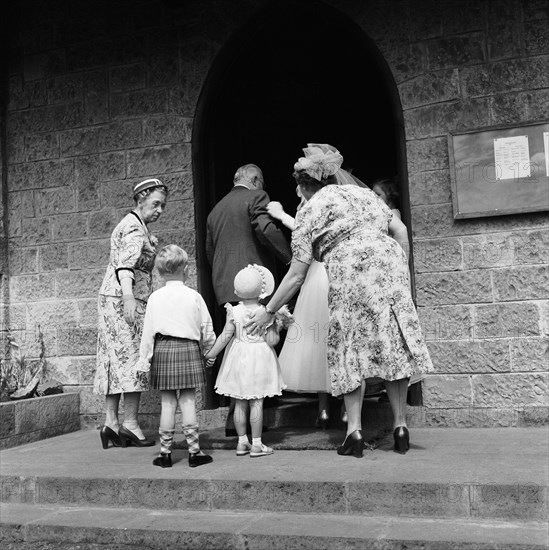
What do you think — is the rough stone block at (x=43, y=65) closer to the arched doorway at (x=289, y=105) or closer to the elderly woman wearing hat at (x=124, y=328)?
the arched doorway at (x=289, y=105)

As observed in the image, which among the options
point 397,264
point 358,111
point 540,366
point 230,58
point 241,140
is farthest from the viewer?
point 358,111

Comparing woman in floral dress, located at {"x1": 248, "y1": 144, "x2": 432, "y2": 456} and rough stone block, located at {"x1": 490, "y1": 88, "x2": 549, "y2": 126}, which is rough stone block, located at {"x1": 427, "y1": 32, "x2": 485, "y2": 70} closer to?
rough stone block, located at {"x1": 490, "y1": 88, "x2": 549, "y2": 126}

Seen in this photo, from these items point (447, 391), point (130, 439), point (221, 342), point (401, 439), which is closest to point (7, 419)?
point (130, 439)

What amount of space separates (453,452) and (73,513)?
2118mm

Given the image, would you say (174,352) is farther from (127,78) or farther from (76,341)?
(127,78)

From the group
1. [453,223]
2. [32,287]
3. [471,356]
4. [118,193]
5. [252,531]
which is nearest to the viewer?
[252,531]

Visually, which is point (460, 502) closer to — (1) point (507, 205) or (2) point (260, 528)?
(2) point (260, 528)

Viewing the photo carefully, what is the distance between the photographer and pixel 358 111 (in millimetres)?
9117

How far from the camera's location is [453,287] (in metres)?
5.62

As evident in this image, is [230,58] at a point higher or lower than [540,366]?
higher

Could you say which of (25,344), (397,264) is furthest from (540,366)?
(25,344)

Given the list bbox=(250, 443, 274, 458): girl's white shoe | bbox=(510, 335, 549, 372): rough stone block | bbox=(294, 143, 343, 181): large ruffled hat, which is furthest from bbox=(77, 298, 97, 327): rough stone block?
bbox=(510, 335, 549, 372): rough stone block

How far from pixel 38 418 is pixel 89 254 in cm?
139

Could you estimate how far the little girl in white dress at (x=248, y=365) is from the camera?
4711 mm
